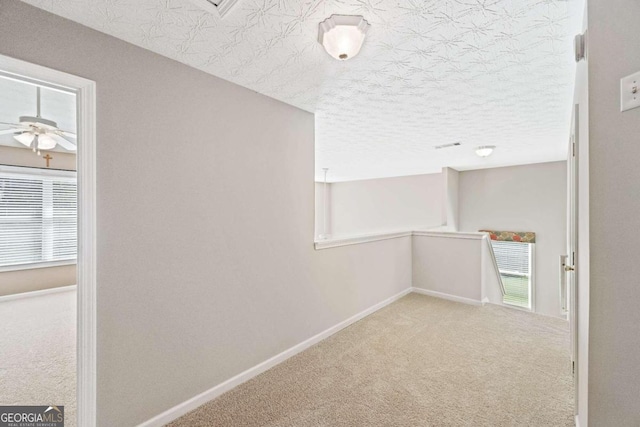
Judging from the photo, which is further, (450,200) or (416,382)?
(450,200)

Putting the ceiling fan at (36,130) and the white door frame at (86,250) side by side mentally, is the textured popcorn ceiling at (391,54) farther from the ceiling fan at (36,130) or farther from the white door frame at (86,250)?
the ceiling fan at (36,130)

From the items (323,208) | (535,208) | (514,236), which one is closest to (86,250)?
(514,236)

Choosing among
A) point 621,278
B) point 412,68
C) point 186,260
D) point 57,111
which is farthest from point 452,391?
point 57,111

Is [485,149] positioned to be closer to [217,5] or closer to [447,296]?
[447,296]

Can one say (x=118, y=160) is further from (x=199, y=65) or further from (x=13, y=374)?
(x=13, y=374)

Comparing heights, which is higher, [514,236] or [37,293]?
[514,236]

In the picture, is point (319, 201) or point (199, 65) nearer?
point (199, 65)

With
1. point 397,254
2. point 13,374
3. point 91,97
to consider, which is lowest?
point 13,374

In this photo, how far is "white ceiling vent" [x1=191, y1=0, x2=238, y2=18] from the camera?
116 cm

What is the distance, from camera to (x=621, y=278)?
0.92m

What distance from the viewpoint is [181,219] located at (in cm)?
172

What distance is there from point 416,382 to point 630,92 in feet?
6.82

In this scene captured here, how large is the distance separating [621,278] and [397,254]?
3111mm

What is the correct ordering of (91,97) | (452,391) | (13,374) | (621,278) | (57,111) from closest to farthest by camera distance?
(621,278) < (91,97) < (452,391) < (13,374) < (57,111)
